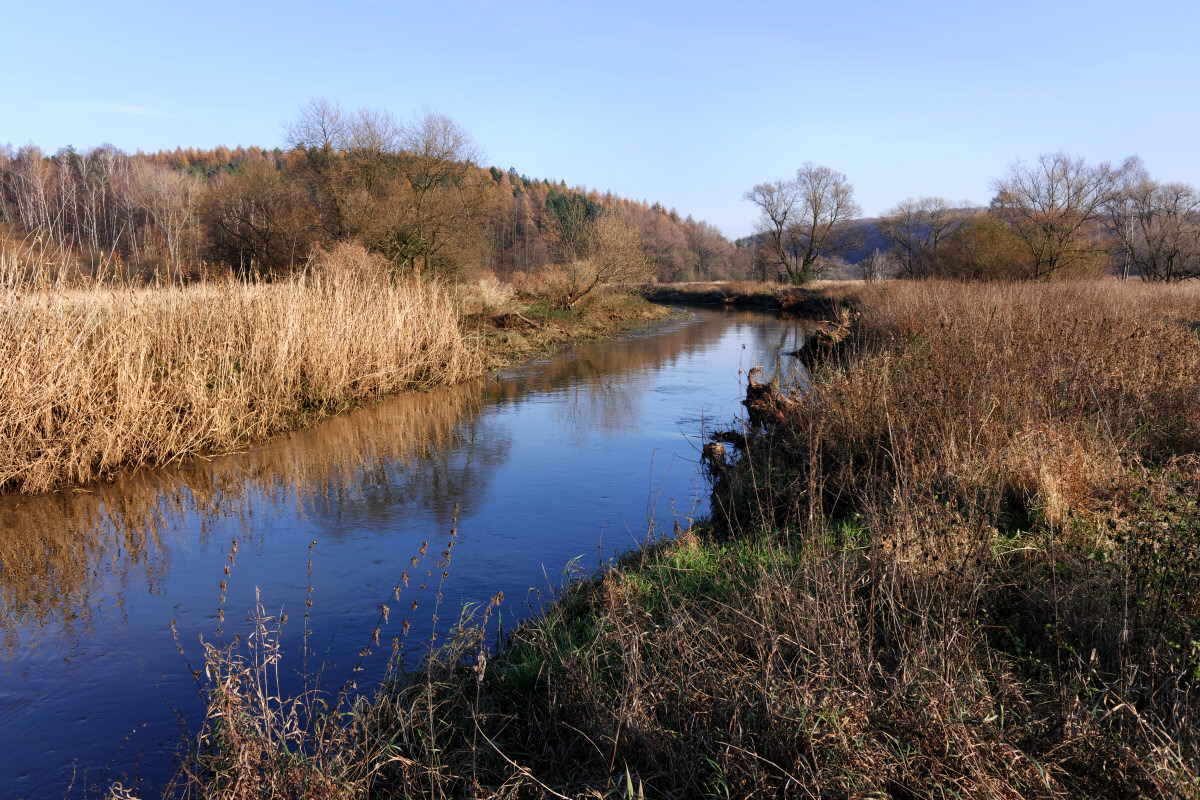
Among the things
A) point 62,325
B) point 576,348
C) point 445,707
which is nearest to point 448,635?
point 445,707

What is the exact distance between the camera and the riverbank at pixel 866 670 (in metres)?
2.28

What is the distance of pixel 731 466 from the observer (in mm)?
7297

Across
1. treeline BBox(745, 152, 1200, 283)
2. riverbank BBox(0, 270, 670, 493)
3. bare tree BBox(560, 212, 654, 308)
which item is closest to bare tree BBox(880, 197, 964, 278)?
treeline BBox(745, 152, 1200, 283)

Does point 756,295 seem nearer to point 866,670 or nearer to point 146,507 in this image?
point 146,507

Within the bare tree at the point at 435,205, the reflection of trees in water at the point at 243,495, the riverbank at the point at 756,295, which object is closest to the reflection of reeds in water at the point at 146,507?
the reflection of trees in water at the point at 243,495

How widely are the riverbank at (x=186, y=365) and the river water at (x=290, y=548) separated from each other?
A: 0.38 meters

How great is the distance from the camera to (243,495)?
7.09 m

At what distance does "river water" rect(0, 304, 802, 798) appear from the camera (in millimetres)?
3607

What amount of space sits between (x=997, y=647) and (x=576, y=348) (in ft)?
59.8

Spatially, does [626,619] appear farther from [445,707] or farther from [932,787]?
[932,787]

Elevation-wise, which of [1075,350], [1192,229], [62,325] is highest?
[1192,229]

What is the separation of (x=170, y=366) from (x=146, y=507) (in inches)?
90.9

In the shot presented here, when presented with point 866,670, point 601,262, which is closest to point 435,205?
point 601,262

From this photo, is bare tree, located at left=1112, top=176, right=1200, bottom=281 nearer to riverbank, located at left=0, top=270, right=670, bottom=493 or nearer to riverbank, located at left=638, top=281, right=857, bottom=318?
riverbank, located at left=638, top=281, right=857, bottom=318
